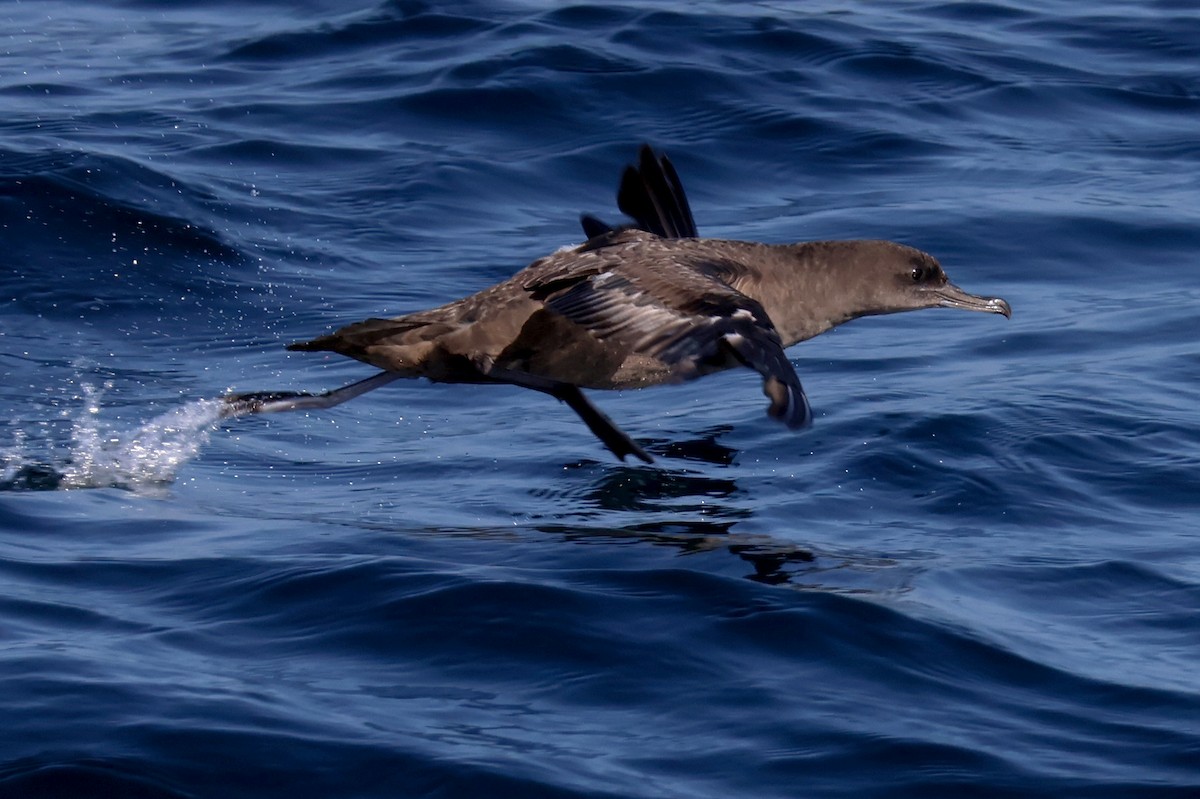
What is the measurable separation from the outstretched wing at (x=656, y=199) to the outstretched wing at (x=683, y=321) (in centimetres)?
137

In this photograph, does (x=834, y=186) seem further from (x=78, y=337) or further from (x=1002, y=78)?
(x=78, y=337)

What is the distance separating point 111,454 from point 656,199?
2466 millimetres

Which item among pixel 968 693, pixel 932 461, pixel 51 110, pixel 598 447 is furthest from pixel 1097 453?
pixel 51 110

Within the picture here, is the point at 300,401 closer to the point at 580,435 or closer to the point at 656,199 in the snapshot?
the point at 580,435

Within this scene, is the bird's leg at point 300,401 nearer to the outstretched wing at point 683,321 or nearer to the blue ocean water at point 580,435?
the blue ocean water at point 580,435

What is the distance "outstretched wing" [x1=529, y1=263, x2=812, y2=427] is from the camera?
17.4ft

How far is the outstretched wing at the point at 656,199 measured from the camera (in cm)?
763

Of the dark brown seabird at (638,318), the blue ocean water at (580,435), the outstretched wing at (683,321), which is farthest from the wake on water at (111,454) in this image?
the outstretched wing at (683,321)

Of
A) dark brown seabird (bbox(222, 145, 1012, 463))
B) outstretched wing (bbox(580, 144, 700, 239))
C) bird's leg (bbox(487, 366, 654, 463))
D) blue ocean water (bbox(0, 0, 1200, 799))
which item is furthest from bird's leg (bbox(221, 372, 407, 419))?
outstretched wing (bbox(580, 144, 700, 239))

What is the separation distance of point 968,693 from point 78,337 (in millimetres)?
5110

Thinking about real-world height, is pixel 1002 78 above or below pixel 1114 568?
above

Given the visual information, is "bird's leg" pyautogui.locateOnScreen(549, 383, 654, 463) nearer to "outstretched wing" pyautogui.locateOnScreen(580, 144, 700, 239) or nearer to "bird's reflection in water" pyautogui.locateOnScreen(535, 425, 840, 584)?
"bird's reflection in water" pyautogui.locateOnScreen(535, 425, 840, 584)

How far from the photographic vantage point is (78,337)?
27.7 ft

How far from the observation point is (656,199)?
25.2 feet
